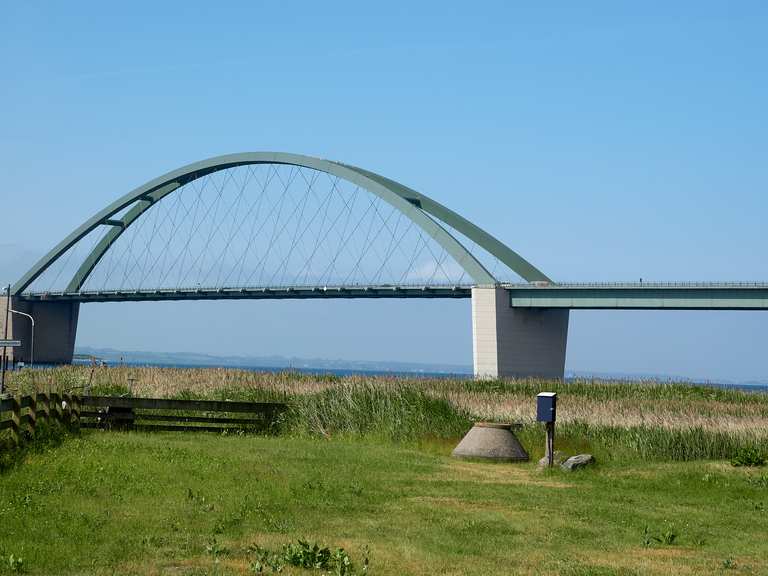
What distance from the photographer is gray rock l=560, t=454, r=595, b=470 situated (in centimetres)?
1831

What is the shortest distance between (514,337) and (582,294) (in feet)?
22.2

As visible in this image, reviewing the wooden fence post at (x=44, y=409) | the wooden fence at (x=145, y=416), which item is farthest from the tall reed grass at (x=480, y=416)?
the wooden fence post at (x=44, y=409)

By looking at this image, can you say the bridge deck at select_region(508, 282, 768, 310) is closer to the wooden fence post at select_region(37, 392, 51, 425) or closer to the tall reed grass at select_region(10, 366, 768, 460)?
the tall reed grass at select_region(10, 366, 768, 460)

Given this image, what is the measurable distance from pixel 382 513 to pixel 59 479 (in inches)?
187

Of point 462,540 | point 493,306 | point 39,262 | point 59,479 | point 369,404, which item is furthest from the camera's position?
point 39,262

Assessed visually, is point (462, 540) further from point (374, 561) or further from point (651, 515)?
point (651, 515)

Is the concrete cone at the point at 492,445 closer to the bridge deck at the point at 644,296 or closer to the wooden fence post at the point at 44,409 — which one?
the wooden fence post at the point at 44,409

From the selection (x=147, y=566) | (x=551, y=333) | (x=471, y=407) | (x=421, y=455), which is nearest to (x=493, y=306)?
(x=551, y=333)

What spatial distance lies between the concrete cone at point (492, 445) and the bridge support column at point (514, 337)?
52.8 m

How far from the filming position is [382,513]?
13.2 metres

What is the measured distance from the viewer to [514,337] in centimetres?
7600

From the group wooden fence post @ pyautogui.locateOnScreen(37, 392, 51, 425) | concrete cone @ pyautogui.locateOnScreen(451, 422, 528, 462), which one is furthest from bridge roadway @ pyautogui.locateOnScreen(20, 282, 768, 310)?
wooden fence post @ pyautogui.locateOnScreen(37, 392, 51, 425)

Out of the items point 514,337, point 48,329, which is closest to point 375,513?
point 514,337

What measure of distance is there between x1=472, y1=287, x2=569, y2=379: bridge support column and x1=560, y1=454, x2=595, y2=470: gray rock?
5398 centimetres
